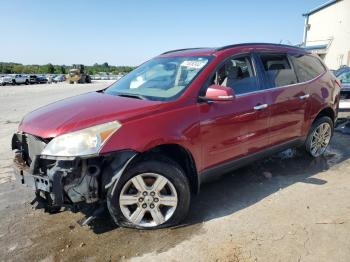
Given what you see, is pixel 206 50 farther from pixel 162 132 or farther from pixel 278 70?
pixel 162 132

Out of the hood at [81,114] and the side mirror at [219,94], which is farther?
the side mirror at [219,94]

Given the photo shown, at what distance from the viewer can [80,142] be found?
278 cm

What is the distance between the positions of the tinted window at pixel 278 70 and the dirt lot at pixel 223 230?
4.49 ft

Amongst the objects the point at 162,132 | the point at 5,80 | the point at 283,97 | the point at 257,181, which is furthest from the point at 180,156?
the point at 5,80

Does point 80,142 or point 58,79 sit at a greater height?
point 80,142

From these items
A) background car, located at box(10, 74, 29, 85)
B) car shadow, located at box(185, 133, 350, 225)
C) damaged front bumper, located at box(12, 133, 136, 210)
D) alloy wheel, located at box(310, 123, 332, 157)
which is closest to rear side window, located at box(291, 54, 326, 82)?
alloy wheel, located at box(310, 123, 332, 157)

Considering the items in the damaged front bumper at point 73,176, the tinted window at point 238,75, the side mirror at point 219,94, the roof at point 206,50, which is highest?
the roof at point 206,50

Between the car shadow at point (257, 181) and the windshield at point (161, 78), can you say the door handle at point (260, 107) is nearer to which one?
the windshield at point (161, 78)

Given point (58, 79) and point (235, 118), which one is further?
point (58, 79)

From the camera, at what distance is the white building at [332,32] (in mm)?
29594

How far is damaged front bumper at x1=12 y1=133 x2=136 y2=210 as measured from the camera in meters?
2.75

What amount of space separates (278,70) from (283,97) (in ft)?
1.27

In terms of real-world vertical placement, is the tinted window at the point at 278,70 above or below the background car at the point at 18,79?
above

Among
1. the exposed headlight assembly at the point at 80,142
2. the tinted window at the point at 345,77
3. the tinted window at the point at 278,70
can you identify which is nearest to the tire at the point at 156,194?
the exposed headlight assembly at the point at 80,142
